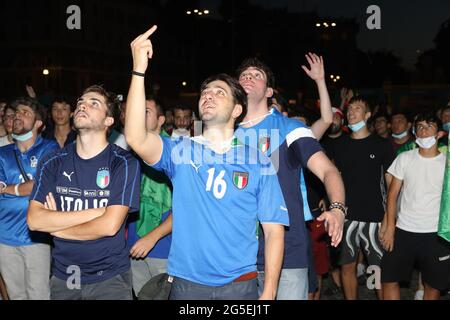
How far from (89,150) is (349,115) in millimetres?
3994

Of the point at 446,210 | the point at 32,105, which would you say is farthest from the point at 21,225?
the point at 446,210

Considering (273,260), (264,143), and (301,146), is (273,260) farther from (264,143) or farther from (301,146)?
(264,143)

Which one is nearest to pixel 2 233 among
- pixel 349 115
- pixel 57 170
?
pixel 57 170

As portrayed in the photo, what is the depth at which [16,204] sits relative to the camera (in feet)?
19.7

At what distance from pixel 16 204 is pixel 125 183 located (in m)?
2.10

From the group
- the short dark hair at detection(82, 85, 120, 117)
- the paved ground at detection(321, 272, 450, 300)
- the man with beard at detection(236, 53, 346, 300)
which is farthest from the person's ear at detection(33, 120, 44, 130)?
the paved ground at detection(321, 272, 450, 300)

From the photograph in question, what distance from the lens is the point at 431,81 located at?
4169 cm

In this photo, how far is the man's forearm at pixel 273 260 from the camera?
372 centimetres

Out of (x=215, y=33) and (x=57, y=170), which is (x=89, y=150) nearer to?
(x=57, y=170)

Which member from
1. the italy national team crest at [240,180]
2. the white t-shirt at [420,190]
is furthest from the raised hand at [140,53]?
the white t-shirt at [420,190]

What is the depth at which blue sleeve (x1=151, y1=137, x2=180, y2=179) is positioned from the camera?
389cm

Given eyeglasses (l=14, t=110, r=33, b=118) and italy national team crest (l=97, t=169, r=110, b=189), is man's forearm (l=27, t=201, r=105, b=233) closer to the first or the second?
italy national team crest (l=97, t=169, r=110, b=189)

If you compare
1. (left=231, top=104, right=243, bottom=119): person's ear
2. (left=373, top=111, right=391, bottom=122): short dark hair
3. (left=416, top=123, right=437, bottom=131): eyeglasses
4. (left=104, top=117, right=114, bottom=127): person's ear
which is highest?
(left=373, top=111, right=391, bottom=122): short dark hair
